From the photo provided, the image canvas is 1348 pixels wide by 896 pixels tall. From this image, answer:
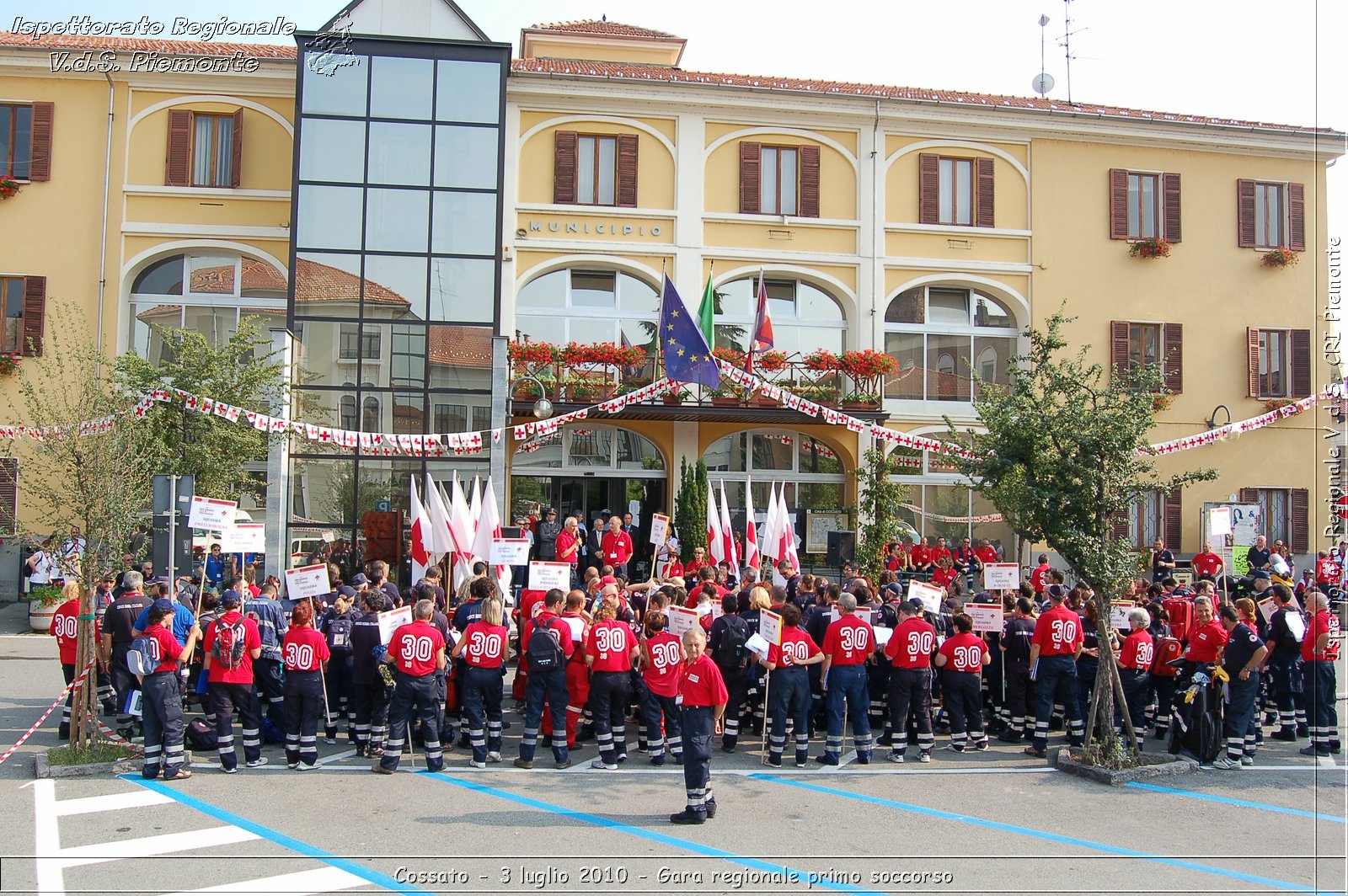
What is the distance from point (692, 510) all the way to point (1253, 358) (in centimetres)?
1449

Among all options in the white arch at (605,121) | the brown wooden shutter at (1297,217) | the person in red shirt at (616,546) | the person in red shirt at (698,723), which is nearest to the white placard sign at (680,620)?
the person in red shirt at (698,723)

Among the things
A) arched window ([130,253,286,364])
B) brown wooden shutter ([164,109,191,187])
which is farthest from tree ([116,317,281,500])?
brown wooden shutter ([164,109,191,187])

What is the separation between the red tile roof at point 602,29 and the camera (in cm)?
2808

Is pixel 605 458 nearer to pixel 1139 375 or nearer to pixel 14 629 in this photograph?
pixel 14 629

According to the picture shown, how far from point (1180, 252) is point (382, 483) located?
1959 centimetres

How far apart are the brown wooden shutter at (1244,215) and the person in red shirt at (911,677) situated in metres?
19.9

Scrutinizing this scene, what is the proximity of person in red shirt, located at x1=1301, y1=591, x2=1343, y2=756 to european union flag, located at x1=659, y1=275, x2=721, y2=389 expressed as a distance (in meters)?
10.7

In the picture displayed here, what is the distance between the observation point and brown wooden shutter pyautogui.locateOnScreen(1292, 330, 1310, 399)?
25547mm

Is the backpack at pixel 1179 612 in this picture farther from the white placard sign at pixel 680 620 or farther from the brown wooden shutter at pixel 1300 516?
the brown wooden shutter at pixel 1300 516

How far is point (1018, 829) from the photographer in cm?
838

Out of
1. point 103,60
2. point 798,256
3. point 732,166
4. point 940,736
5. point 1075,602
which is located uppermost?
point 103,60

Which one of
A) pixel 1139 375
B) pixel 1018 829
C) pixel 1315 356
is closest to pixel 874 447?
pixel 1315 356

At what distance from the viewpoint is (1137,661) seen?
1089cm

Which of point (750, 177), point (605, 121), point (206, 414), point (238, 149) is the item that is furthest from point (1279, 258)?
point (238, 149)
